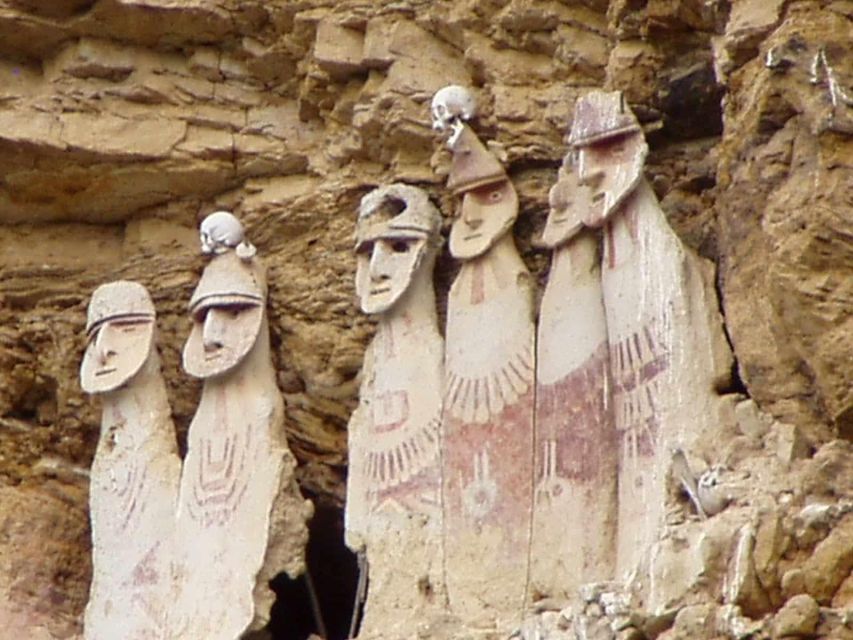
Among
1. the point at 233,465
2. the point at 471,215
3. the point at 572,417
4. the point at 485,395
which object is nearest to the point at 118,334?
the point at 233,465

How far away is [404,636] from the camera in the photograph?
770 cm

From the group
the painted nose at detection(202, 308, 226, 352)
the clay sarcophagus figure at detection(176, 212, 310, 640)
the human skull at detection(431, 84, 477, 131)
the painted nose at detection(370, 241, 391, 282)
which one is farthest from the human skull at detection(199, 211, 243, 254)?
the human skull at detection(431, 84, 477, 131)

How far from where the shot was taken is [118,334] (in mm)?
8562

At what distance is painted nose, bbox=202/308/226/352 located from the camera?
8.35m

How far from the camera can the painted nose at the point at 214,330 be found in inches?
329

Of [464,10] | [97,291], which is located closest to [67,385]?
[97,291]

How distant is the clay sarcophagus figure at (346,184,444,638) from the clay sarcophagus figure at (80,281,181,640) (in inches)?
20.9

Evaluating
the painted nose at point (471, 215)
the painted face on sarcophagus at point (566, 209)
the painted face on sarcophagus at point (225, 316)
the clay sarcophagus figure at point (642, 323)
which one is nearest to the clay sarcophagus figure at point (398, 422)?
the painted nose at point (471, 215)

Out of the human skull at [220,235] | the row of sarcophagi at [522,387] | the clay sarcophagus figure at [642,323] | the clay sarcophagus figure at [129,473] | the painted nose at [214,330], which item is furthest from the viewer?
the human skull at [220,235]

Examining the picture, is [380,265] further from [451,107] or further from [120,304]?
[120,304]

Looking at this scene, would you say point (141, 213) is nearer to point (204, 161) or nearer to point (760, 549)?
point (204, 161)

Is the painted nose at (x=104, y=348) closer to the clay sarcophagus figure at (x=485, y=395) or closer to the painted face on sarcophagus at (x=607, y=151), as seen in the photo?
the clay sarcophagus figure at (x=485, y=395)

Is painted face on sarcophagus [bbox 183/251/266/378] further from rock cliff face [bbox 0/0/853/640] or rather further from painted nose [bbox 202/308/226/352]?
rock cliff face [bbox 0/0/853/640]

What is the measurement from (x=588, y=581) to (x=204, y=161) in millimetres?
1853
